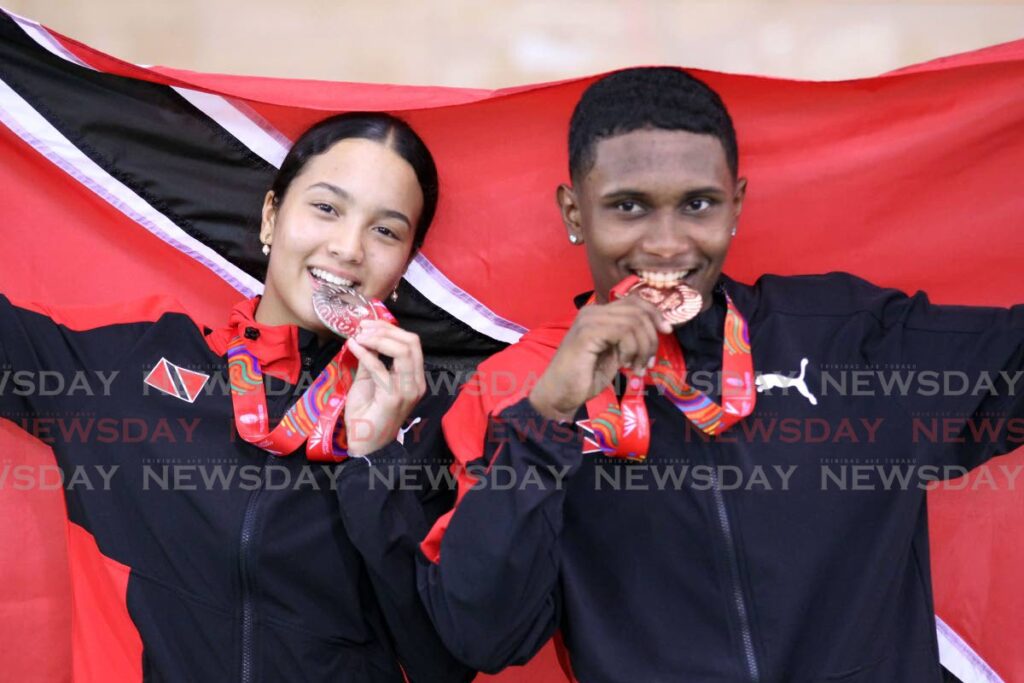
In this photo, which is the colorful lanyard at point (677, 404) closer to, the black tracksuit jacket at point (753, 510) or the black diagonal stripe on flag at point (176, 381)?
the black tracksuit jacket at point (753, 510)

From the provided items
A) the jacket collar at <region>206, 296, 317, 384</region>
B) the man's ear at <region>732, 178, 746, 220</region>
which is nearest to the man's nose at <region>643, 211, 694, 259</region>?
the man's ear at <region>732, 178, 746, 220</region>

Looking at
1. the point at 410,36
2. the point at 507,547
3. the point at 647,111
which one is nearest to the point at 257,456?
the point at 507,547

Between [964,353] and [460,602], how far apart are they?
3.46 feet

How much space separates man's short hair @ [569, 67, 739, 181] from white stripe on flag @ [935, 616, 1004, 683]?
115 centimetres

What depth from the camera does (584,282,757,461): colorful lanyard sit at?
2209mm

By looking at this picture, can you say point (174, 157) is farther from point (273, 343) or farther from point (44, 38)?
point (273, 343)

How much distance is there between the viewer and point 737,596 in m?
2.12

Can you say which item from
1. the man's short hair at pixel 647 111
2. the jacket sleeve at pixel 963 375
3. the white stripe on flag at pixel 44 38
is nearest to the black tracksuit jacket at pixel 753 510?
the jacket sleeve at pixel 963 375

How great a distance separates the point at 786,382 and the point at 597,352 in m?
0.45

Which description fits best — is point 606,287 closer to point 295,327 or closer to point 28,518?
point 295,327

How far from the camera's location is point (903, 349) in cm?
231

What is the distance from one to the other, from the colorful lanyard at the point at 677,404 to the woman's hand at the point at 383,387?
0.34 meters

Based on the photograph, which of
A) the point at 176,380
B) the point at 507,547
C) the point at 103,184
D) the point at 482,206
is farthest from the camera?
the point at 482,206

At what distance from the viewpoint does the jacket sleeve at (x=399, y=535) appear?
7.21 feet
